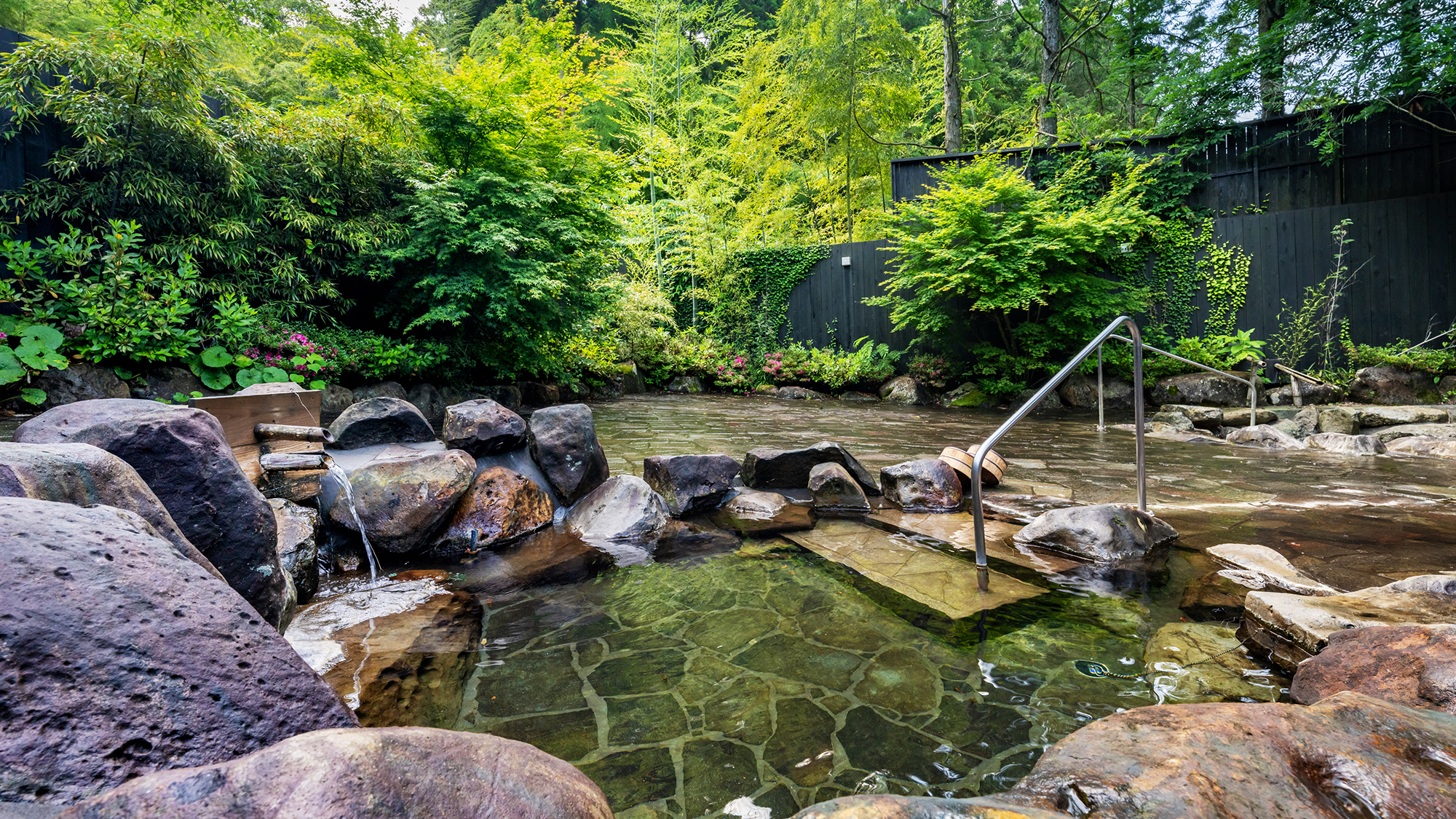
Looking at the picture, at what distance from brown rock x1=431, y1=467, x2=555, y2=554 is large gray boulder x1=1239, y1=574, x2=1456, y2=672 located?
3.70m

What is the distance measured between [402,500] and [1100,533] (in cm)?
393

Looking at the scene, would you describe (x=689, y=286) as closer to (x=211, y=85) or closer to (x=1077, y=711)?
(x=211, y=85)

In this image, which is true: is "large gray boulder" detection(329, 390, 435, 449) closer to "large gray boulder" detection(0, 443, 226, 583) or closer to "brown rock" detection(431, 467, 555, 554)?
"brown rock" detection(431, 467, 555, 554)

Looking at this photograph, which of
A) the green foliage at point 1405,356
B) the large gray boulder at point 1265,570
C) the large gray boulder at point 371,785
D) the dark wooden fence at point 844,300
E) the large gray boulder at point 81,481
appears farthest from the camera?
the dark wooden fence at point 844,300

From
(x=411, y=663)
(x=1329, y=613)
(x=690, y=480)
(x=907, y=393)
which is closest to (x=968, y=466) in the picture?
(x=690, y=480)

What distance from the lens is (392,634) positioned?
2.63 meters

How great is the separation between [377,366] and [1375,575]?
8835 millimetres

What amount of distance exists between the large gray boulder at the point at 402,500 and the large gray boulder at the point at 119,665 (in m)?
2.22

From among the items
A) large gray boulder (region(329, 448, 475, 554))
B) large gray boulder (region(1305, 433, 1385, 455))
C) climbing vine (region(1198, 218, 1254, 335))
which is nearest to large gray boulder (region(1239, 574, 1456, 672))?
large gray boulder (region(329, 448, 475, 554))

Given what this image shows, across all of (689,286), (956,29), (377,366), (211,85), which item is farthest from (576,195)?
(956,29)

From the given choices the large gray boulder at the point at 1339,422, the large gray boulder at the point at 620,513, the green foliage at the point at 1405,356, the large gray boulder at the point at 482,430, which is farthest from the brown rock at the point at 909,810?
the green foliage at the point at 1405,356

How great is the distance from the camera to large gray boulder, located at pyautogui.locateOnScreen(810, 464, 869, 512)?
14.7 ft

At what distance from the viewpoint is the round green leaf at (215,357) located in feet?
20.1

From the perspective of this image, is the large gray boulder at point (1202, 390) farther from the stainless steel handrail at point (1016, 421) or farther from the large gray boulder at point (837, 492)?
the large gray boulder at point (837, 492)
